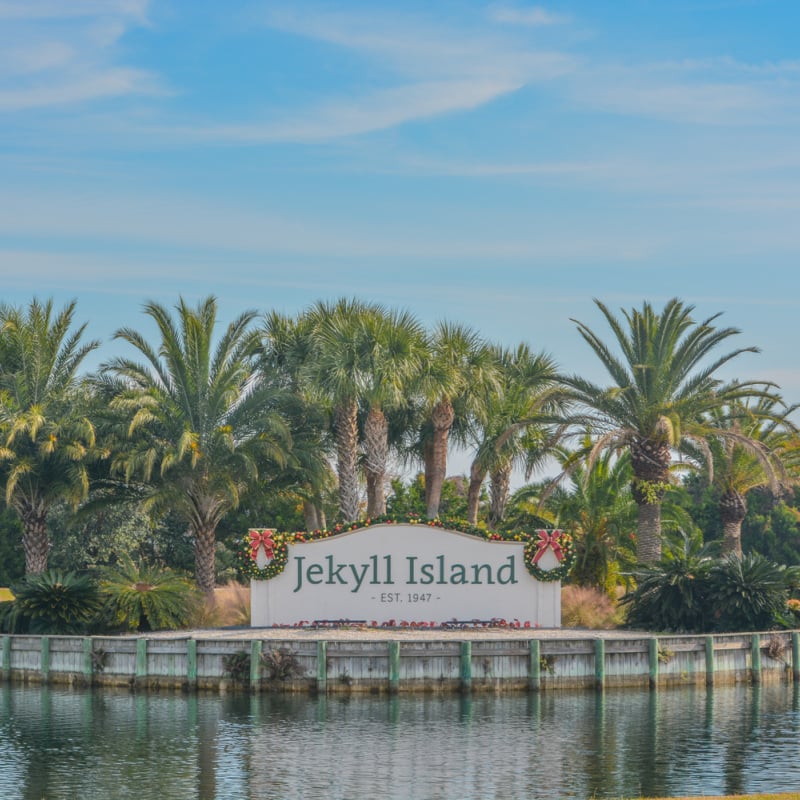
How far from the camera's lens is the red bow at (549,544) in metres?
44.6

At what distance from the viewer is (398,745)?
102 feet

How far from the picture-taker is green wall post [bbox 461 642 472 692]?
3847 centimetres

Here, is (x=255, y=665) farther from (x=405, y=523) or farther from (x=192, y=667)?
(x=405, y=523)

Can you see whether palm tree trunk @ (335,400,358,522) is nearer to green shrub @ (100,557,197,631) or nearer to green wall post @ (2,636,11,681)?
green shrub @ (100,557,197,631)

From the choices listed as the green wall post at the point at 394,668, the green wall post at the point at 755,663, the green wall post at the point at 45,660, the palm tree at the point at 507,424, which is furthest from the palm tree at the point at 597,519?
the green wall post at the point at 45,660

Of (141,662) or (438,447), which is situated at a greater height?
(438,447)

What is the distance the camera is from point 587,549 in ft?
175

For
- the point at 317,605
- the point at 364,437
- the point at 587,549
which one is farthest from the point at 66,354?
the point at 587,549

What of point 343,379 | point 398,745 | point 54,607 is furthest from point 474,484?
point 398,745

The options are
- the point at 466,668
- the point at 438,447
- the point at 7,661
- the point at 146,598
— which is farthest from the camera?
the point at 438,447

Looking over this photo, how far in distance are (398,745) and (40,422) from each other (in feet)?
84.4

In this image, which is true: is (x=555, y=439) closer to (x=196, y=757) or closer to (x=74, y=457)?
(x=74, y=457)

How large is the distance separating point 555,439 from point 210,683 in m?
17.3

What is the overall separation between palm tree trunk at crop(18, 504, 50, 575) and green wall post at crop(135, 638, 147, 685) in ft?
52.0
